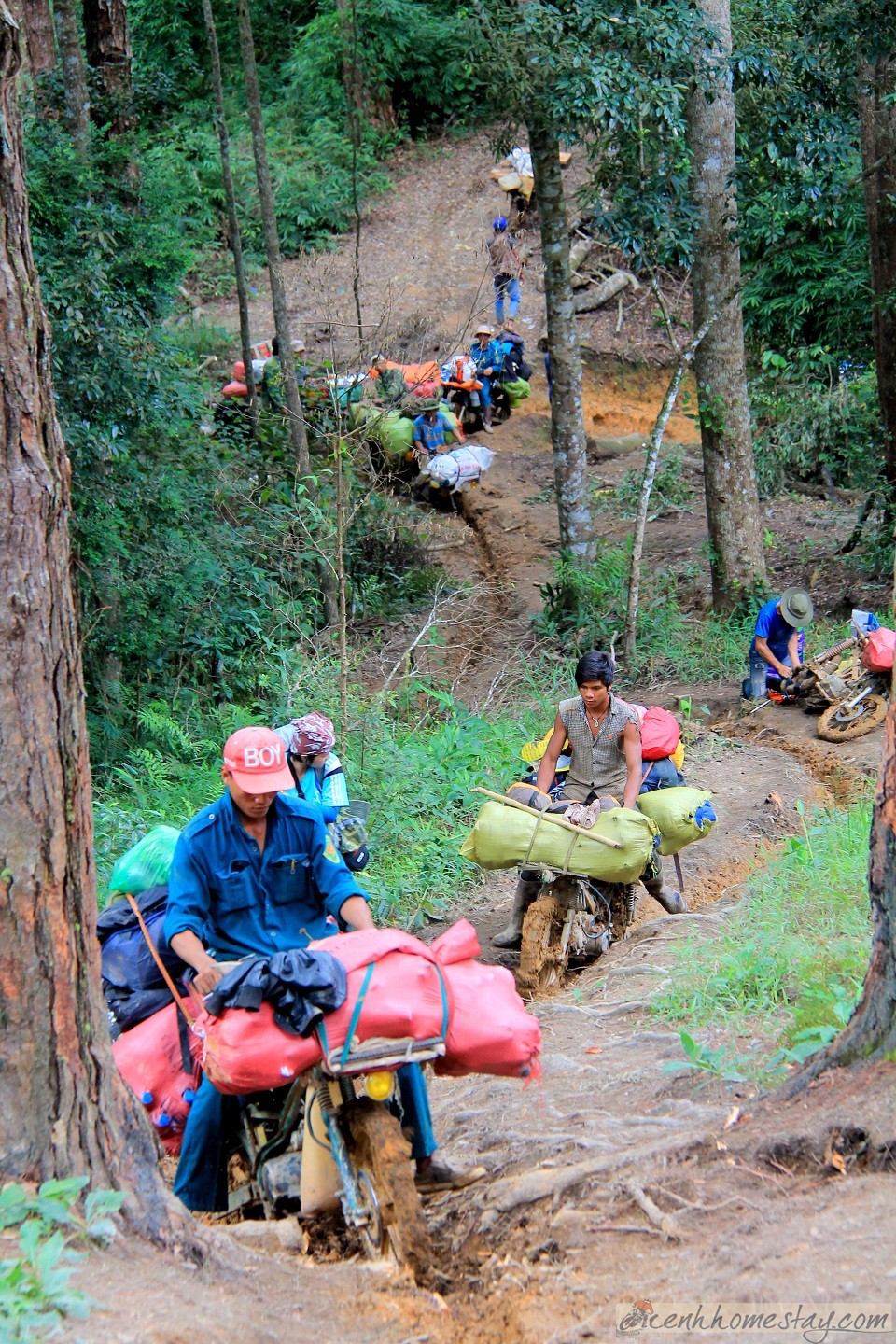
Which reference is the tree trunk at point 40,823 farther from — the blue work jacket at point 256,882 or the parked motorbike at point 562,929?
the parked motorbike at point 562,929

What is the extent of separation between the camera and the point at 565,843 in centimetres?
640

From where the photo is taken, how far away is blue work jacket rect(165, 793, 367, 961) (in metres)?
4.29

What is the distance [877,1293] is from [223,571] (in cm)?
1070

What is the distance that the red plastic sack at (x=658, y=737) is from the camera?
24.8 feet

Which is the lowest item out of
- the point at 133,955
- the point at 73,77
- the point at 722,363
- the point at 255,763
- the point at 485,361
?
the point at 485,361

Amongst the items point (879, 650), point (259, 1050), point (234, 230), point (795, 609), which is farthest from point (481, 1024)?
point (234, 230)

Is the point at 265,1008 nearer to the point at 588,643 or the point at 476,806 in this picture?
the point at 476,806

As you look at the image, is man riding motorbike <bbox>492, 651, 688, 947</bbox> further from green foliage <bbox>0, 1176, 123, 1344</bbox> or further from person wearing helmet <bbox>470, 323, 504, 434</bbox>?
person wearing helmet <bbox>470, 323, 504, 434</bbox>

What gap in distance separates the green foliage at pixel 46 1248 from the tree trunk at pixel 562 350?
11.6 m

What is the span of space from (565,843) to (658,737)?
145 centimetres

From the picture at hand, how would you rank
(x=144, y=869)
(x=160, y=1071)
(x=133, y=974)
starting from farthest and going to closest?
1. (x=144, y=869)
2. (x=133, y=974)
3. (x=160, y=1071)

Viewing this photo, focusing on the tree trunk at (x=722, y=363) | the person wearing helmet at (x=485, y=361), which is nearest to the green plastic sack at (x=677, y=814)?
the tree trunk at (x=722, y=363)

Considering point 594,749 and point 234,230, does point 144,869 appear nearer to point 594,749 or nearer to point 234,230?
point 594,749

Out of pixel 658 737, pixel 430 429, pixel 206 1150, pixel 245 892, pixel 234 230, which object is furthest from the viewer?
pixel 430 429
